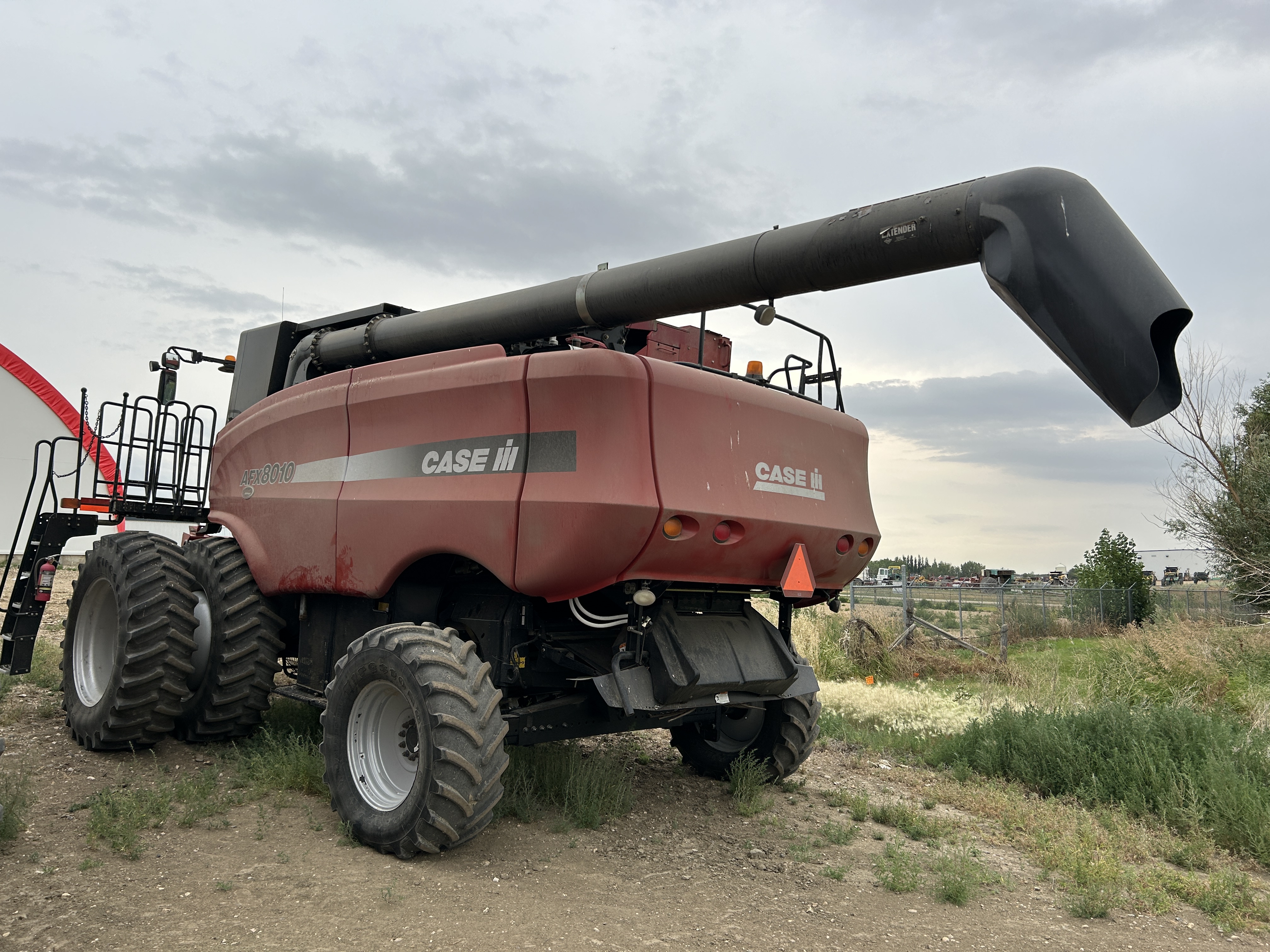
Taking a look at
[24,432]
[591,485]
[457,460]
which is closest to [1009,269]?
[591,485]

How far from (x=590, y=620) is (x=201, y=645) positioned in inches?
127

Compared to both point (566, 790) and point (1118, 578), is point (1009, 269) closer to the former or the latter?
point (566, 790)

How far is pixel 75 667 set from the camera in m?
7.34

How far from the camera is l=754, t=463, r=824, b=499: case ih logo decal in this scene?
204 inches

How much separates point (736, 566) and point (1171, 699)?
8.33m

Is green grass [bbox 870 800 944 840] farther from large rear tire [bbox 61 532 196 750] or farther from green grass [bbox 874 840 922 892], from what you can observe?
large rear tire [bbox 61 532 196 750]

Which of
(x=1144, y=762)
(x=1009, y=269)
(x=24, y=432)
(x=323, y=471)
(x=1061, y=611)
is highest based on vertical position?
(x=24, y=432)

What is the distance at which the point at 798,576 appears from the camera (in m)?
5.28

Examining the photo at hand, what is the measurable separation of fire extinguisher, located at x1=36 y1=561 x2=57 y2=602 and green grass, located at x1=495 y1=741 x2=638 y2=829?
439cm

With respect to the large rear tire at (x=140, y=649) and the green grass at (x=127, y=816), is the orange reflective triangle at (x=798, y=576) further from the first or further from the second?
the large rear tire at (x=140, y=649)

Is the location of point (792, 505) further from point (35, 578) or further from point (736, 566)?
point (35, 578)

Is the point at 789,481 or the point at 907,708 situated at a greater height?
the point at 789,481

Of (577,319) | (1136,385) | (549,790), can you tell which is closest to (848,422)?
(577,319)

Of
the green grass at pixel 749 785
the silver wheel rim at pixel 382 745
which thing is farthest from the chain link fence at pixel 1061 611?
the silver wheel rim at pixel 382 745
